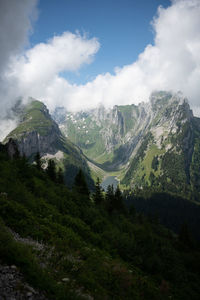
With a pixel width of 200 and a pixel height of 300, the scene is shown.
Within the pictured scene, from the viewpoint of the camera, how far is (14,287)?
757cm

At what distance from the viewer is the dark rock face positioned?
7169 millimetres

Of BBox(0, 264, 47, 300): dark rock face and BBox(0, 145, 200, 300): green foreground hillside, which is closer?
BBox(0, 264, 47, 300): dark rock face

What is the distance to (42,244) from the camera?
13.4 metres

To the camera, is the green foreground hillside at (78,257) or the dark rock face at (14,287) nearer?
the dark rock face at (14,287)

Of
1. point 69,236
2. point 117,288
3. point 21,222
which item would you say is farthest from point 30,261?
point 69,236

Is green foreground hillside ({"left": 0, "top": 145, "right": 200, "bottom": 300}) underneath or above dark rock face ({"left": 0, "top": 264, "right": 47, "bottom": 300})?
underneath

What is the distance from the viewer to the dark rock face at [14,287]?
717cm

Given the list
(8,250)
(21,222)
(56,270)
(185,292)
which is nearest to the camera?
(8,250)

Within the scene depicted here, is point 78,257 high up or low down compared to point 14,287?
down

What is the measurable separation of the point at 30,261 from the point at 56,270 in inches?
86.1

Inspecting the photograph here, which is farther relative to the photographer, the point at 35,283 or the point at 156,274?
the point at 156,274

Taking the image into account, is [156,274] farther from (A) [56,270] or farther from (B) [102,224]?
(A) [56,270]

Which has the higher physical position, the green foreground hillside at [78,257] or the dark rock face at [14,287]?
the dark rock face at [14,287]

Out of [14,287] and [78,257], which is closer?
[14,287]
